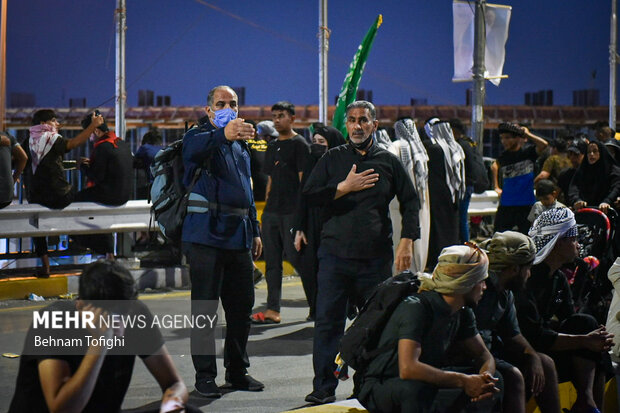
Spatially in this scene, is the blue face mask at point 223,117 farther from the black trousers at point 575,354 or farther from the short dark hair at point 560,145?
the short dark hair at point 560,145

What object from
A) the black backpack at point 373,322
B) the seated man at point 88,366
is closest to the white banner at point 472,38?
the black backpack at point 373,322

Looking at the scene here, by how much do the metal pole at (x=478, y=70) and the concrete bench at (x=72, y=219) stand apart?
671 cm

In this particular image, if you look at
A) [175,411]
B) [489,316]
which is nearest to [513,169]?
[489,316]

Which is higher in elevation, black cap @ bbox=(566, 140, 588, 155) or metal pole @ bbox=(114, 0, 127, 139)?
metal pole @ bbox=(114, 0, 127, 139)

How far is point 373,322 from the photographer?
17.4 feet

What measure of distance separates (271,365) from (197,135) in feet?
7.02

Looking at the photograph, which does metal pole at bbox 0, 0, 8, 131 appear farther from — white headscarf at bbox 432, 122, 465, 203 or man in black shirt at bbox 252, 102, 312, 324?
white headscarf at bbox 432, 122, 465, 203

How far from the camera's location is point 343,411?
542 centimetres

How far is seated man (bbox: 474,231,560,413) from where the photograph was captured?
5.78 m

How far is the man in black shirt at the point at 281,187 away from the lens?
1005cm

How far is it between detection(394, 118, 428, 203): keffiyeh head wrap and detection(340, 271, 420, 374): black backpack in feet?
15.8

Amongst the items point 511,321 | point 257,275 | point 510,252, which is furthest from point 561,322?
point 257,275

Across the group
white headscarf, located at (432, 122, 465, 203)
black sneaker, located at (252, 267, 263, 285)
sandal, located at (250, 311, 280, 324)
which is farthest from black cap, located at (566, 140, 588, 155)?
sandal, located at (250, 311, 280, 324)

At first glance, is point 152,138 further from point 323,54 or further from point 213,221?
point 213,221
